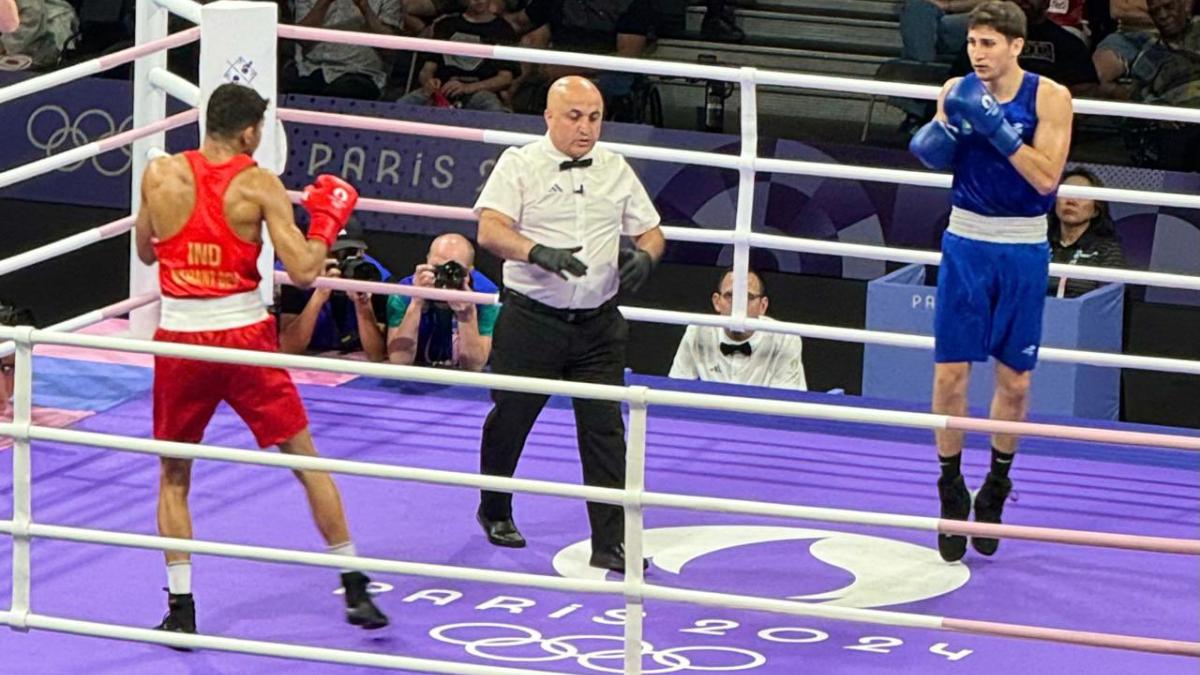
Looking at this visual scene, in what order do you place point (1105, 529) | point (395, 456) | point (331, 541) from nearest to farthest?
1. point (331, 541)
2. point (1105, 529)
3. point (395, 456)

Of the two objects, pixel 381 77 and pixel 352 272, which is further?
pixel 381 77

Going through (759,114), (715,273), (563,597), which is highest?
(759,114)

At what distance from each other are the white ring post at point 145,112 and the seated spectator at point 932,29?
176 inches

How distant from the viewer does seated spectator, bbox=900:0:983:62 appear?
10672 mm

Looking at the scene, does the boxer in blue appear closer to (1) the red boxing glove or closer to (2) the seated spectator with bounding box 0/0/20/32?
(1) the red boxing glove

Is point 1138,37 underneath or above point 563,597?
above

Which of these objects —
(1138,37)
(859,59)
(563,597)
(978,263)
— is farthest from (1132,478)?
(859,59)

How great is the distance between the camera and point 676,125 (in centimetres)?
1105

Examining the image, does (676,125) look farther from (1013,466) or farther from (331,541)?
(331,541)

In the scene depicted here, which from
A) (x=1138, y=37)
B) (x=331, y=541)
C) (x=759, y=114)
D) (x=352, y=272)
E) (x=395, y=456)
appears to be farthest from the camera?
(x=759, y=114)

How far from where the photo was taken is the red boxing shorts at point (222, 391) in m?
5.36

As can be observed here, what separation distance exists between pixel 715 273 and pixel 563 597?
4007 millimetres

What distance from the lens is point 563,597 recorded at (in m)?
5.80

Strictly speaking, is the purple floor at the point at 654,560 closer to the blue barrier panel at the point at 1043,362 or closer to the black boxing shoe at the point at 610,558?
the black boxing shoe at the point at 610,558
